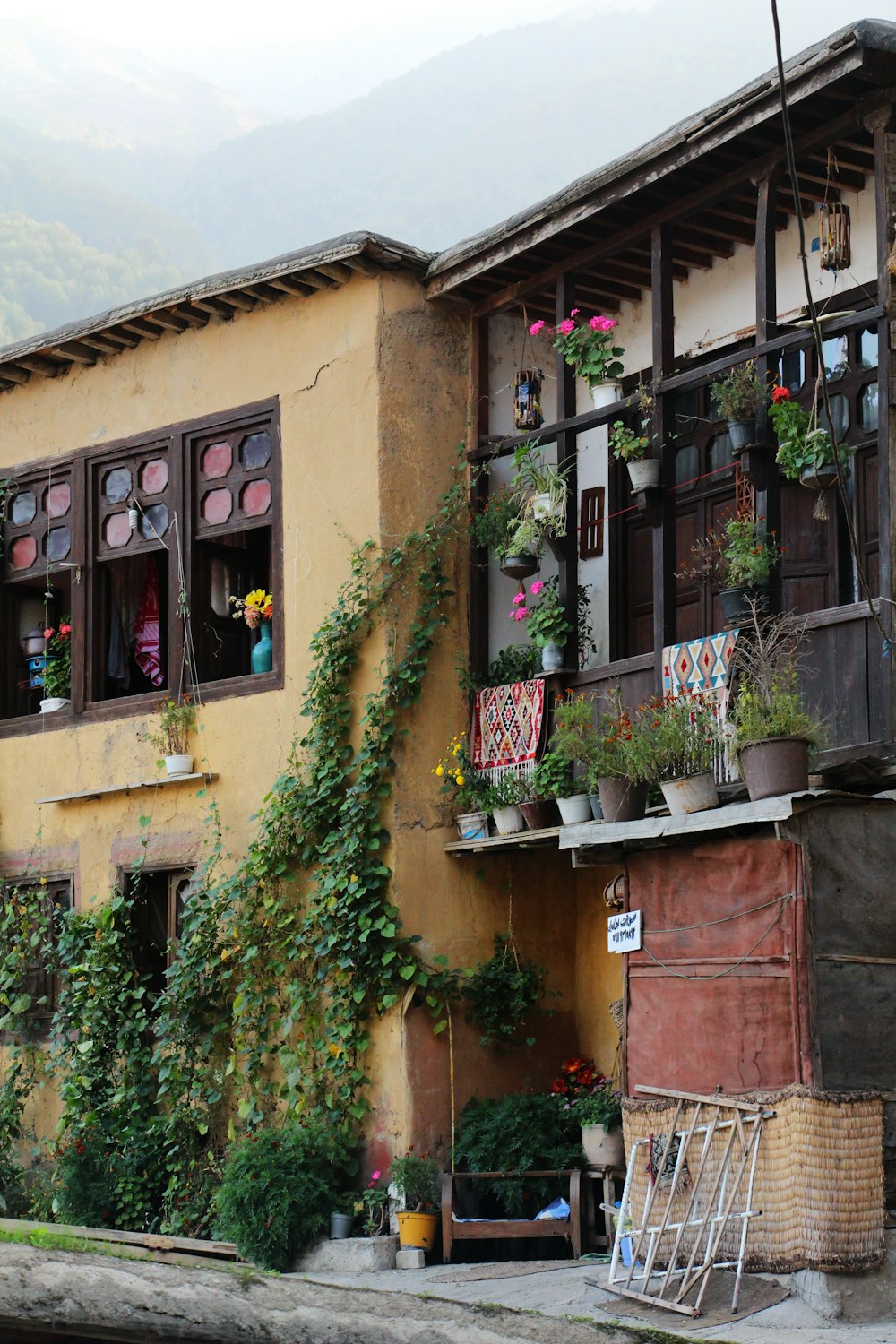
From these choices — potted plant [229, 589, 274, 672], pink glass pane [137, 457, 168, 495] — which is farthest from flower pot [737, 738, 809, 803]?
pink glass pane [137, 457, 168, 495]

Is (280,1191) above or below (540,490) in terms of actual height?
below

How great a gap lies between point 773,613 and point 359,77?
134 metres

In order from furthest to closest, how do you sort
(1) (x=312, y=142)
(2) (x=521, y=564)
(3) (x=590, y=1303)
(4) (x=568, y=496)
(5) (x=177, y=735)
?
(1) (x=312, y=142)
(5) (x=177, y=735)
(2) (x=521, y=564)
(4) (x=568, y=496)
(3) (x=590, y=1303)

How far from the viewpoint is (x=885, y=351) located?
364 inches

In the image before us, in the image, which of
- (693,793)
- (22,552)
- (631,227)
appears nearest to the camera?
(693,793)

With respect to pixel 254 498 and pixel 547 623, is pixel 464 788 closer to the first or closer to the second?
pixel 547 623

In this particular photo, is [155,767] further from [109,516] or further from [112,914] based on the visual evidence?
[109,516]

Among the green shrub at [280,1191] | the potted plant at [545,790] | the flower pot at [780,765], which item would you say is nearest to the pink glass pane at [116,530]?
the potted plant at [545,790]

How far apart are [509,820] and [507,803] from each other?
0.12m

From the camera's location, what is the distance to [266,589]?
1345 centimetres

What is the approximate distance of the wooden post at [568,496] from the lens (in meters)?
11.4

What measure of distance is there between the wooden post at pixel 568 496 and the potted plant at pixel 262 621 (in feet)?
7.70

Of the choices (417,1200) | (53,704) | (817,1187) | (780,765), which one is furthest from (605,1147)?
(53,704)

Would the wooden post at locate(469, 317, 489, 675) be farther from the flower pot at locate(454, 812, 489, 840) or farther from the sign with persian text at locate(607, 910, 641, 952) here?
the sign with persian text at locate(607, 910, 641, 952)
